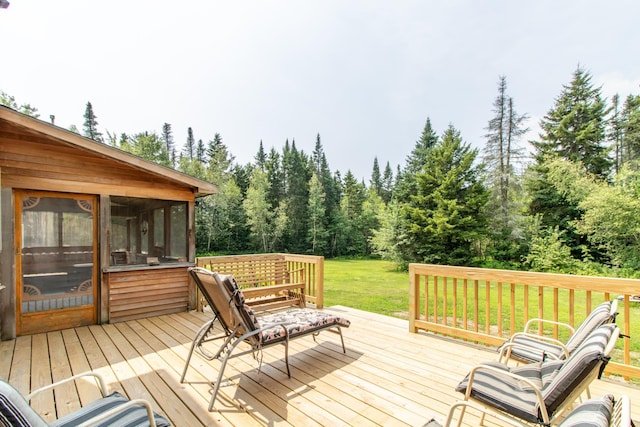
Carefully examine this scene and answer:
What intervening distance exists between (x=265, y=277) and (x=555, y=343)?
4506 millimetres

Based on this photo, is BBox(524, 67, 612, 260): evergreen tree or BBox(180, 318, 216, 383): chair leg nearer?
BBox(180, 318, 216, 383): chair leg

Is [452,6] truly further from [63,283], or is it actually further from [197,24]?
[63,283]

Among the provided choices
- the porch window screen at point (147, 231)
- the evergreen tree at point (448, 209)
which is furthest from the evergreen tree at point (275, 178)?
the porch window screen at point (147, 231)

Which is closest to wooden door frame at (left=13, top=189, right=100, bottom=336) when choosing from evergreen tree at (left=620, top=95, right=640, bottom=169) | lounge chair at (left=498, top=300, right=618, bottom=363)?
lounge chair at (left=498, top=300, right=618, bottom=363)

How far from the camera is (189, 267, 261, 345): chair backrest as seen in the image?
255cm

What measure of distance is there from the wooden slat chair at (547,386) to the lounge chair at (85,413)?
72.6 inches

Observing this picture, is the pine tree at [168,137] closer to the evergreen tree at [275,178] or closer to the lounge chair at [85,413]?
the evergreen tree at [275,178]

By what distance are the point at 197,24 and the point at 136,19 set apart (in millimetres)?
1005

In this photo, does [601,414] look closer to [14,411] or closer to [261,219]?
[14,411]

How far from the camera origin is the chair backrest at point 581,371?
4.51 feet

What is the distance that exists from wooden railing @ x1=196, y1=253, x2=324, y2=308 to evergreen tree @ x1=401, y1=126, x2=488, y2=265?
11686 mm

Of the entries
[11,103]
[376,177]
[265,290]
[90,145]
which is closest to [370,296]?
[265,290]

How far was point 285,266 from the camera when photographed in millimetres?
6008

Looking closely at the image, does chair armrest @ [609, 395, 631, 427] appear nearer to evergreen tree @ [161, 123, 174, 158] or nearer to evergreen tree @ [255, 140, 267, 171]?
evergreen tree @ [255, 140, 267, 171]
